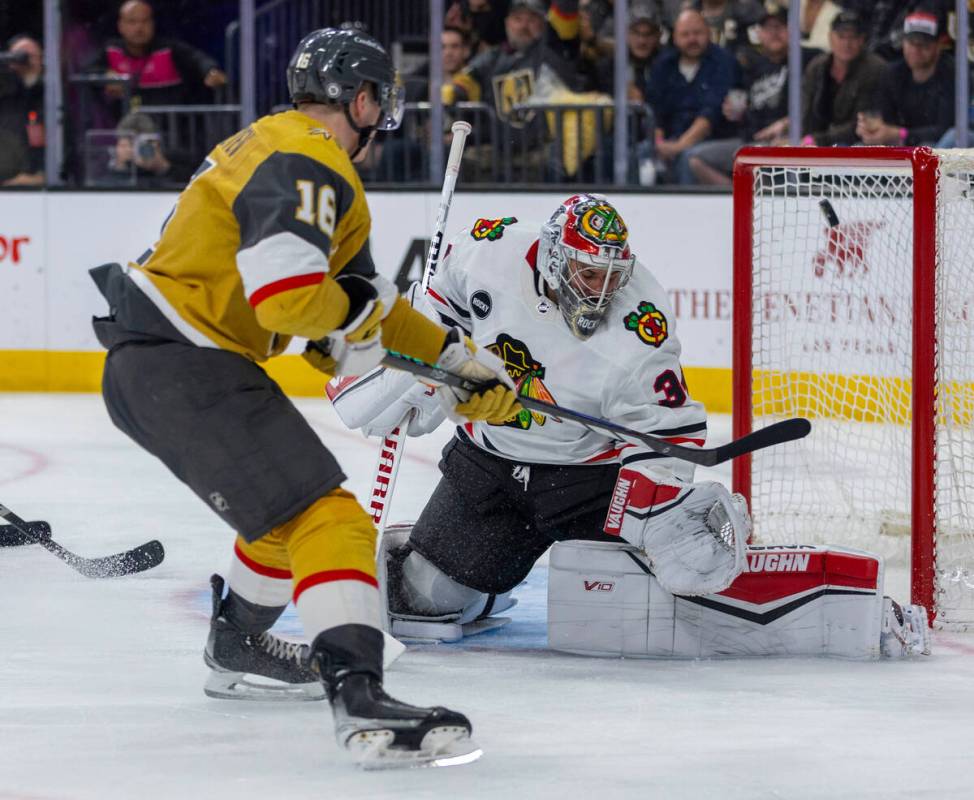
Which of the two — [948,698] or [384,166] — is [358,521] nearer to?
[948,698]

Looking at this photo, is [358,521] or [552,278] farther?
[552,278]

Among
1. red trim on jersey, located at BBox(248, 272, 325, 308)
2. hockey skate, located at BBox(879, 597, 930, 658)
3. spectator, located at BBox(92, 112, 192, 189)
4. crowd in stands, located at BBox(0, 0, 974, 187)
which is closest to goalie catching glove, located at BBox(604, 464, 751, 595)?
hockey skate, located at BBox(879, 597, 930, 658)

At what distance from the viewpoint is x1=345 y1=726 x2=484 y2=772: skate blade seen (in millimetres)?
2203

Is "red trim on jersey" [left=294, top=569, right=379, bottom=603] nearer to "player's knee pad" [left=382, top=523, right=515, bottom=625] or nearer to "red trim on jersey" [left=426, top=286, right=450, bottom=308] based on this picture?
"player's knee pad" [left=382, top=523, right=515, bottom=625]

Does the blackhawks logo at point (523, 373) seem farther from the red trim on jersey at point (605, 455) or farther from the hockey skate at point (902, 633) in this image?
the hockey skate at point (902, 633)

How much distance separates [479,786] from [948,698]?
88 cm

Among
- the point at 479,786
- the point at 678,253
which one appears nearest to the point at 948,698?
the point at 479,786

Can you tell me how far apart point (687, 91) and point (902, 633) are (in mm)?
3901

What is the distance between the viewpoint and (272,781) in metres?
2.22

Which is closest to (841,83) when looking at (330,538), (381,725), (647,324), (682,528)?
(647,324)

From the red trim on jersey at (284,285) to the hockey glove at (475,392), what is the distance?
340mm

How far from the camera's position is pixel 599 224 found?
292 centimetres

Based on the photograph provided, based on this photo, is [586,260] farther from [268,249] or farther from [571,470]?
[268,249]

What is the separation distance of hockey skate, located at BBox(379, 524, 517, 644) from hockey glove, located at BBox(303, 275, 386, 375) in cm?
82
